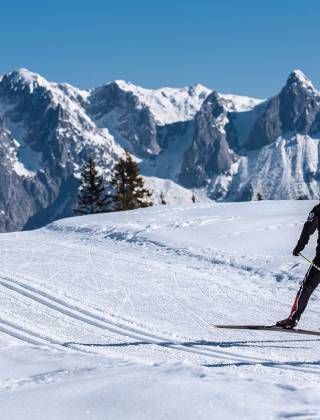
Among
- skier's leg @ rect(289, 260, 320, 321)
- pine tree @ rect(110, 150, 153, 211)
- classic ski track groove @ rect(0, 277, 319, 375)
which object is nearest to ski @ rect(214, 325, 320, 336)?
skier's leg @ rect(289, 260, 320, 321)

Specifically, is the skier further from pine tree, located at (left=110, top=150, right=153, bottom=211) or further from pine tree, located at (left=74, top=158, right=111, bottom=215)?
pine tree, located at (left=74, top=158, right=111, bottom=215)

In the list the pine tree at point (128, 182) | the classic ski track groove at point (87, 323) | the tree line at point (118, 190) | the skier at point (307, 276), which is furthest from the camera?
the pine tree at point (128, 182)

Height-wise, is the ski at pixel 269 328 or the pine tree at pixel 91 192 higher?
the pine tree at pixel 91 192

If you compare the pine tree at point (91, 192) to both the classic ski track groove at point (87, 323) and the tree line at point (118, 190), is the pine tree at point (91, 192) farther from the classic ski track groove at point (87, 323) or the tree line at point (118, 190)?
the classic ski track groove at point (87, 323)

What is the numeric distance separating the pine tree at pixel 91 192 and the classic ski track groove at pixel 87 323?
140 feet

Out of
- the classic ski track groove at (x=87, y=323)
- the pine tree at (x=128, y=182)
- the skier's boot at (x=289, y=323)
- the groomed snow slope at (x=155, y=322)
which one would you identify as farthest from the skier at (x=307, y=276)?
the pine tree at (x=128, y=182)

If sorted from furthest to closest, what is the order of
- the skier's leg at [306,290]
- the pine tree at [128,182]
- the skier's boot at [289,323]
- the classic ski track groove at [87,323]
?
the pine tree at [128,182]
the skier's boot at [289,323]
the skier's leg at [306,290]
the classic ski track groove at [87,323]

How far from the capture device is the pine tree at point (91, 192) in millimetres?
56469

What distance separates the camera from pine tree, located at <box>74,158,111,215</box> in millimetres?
56469

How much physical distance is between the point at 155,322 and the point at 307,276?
9.87ft

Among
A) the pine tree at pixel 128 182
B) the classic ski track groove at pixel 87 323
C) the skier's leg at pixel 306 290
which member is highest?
the pine tree at pixel 128 182

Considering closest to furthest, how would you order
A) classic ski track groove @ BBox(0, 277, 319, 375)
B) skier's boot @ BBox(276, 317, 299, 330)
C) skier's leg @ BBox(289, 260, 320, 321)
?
classic ski track groove @ BBox(0, 277, 319, 375) → skier's leg @ BBox(289, 260, 320, 321) → skier's boot @ BBox(276, 317, 299, 330)

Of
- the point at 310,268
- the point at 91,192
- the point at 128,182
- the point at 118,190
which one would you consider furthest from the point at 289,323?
the point at 91,192

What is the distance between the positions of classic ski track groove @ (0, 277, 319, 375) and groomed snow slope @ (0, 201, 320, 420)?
0.03 metres
